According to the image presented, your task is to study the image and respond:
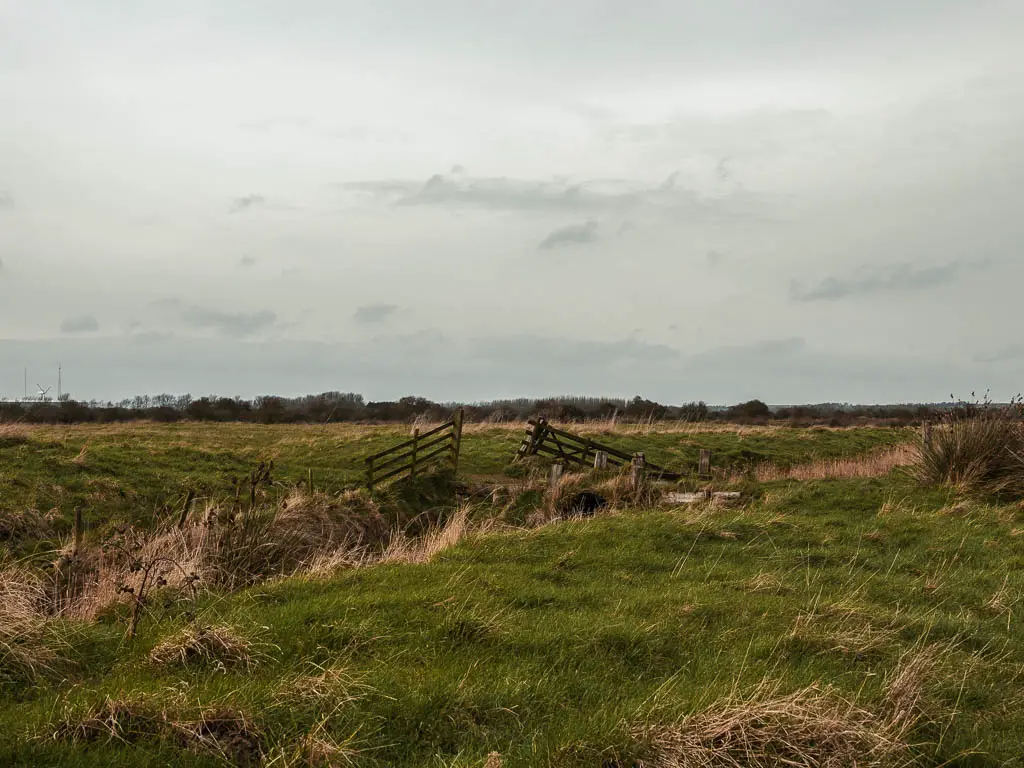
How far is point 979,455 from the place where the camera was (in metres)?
17.7

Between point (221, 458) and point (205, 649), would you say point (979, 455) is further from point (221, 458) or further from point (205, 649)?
point (221, 458)

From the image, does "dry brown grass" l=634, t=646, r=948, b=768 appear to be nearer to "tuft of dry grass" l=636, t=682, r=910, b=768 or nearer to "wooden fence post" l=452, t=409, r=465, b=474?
"tuft of dry grass" l=636, t=682, r=910, b=768

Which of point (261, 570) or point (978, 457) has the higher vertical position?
point (978, 457)

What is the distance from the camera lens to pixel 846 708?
599 centimetres

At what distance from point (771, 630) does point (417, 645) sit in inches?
136

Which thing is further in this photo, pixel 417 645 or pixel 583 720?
pixel 417 645

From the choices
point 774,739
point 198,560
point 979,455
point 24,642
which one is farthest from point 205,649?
point 979,455

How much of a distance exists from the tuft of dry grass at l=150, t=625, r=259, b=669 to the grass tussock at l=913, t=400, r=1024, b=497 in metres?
15.8

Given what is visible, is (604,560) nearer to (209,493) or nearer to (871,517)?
(871,517)

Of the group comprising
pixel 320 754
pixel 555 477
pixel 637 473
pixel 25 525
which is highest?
pixel 637 473

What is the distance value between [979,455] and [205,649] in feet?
55.0

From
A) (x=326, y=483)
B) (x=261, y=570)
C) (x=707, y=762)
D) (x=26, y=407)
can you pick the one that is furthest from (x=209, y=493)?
(x=26, y=407)

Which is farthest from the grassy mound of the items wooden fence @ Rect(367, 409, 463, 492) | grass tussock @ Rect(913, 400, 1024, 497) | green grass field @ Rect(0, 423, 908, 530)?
wooden fence @ Rect(367, 409, 463, 492)

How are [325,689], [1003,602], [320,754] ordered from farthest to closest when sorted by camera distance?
[1003,602]
[325,689]
[320,754]
